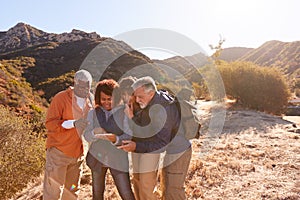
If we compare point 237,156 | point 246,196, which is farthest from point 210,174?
point 237,156

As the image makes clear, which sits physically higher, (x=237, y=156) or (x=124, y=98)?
(x=124, y=98)

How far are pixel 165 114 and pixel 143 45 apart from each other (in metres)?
2.01

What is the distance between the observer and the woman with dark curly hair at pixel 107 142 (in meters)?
2.72

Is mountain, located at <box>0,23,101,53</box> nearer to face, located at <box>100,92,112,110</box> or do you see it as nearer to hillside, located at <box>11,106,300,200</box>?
hillside, located at <box>11,106,300,200</box>

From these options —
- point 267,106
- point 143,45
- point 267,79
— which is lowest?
point 267,106

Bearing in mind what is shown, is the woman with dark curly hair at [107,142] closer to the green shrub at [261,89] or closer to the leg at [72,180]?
the leg at [72,180]

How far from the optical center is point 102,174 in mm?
2863

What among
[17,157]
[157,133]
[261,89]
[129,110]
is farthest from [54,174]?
[261,89]

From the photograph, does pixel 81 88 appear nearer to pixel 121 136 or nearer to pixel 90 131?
pixel 90 131

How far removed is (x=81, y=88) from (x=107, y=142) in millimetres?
677

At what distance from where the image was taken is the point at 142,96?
8.48 ft

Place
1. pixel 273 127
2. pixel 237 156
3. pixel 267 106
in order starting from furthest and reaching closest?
1. pixel 267 106
2. pixel 273 127
3. pixel 237 156

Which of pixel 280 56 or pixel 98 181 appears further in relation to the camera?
pixel 280 56

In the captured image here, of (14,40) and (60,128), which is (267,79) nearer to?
(60,128)
